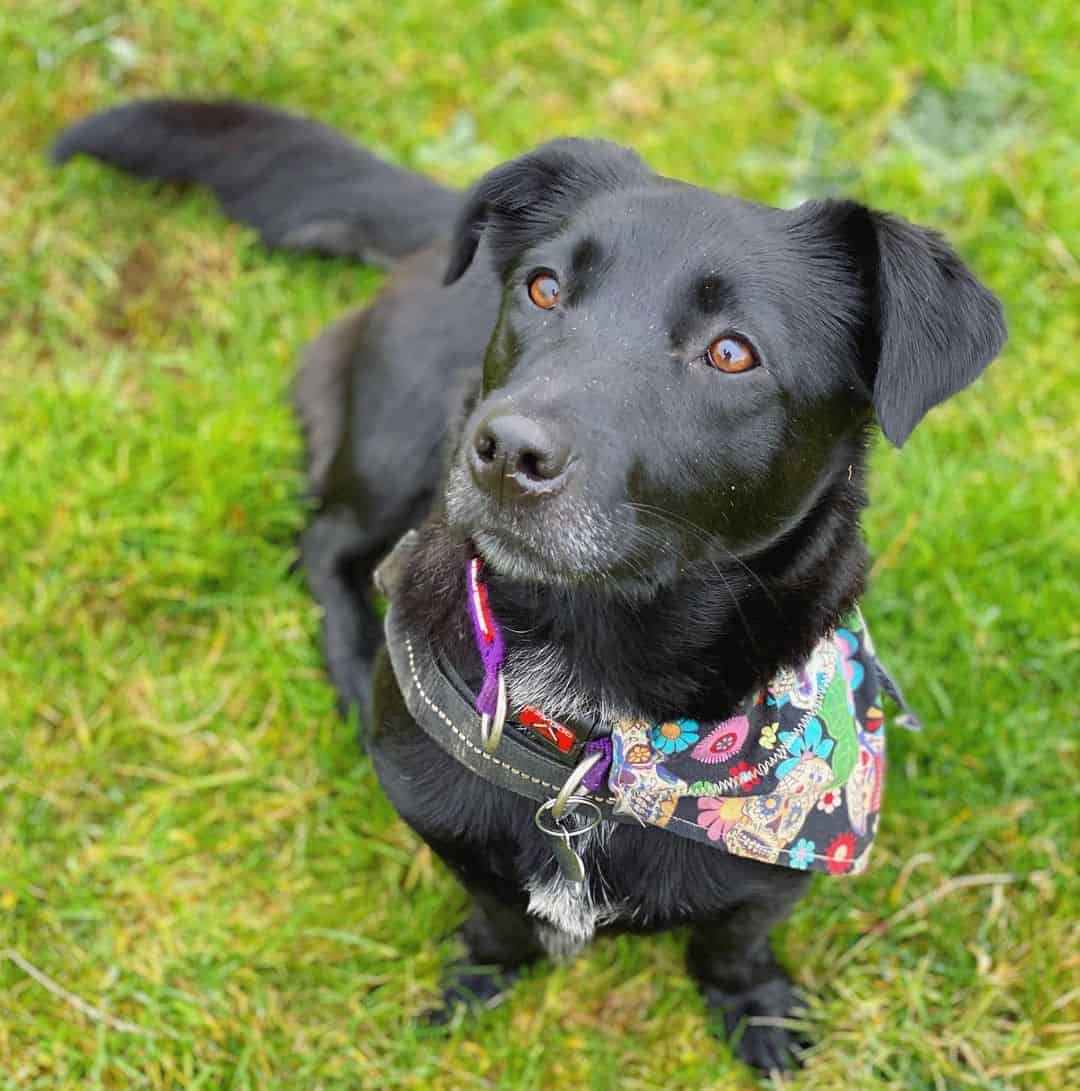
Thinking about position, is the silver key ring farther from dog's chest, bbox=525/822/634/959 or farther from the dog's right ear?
the dog's right ear

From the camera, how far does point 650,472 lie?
1.85 meters

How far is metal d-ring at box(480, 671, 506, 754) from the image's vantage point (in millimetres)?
2021

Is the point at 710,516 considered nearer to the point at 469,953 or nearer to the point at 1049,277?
the point at 469,953

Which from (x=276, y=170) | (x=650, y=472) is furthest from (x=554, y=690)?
(x=276, y=170)

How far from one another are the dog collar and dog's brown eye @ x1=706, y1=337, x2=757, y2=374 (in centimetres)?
51

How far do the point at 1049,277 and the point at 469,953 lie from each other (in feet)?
8.79

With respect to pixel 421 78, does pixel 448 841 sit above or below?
below

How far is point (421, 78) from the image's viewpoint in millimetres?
4273

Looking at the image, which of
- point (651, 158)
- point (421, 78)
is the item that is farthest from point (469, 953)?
point (421, 78)

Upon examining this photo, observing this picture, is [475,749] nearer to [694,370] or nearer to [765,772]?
[765,772]

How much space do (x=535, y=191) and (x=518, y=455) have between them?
80 centimetres

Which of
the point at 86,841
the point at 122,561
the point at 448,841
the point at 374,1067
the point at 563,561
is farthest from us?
the point at 122,561

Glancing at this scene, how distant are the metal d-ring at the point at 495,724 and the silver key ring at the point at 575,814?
14 centimetres

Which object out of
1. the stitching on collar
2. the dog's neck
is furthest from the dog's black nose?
the stitching on collar
